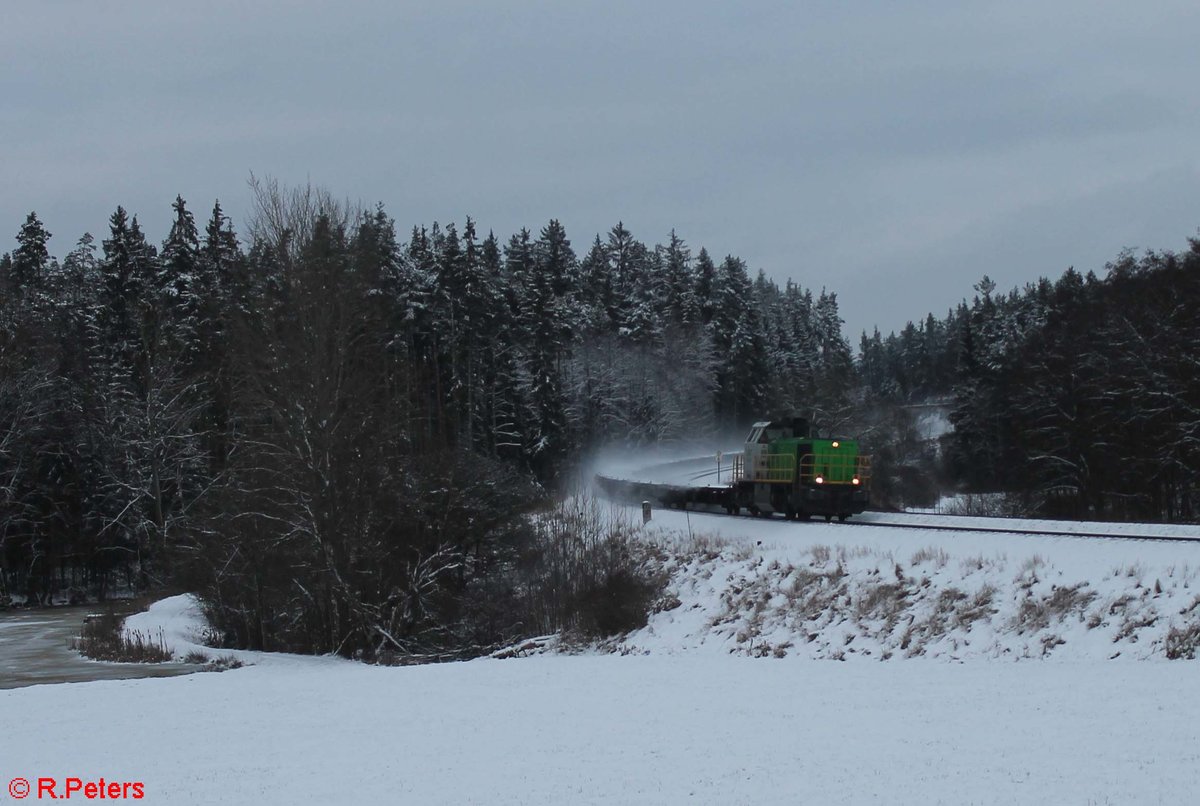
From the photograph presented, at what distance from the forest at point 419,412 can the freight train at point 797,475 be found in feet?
19.8

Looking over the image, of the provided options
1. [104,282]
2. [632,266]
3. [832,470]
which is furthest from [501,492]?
[632,266]

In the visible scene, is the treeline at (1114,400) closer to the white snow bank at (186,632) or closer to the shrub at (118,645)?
the white snow bank at (186,632)

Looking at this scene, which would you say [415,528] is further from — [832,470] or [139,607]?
[139,607]

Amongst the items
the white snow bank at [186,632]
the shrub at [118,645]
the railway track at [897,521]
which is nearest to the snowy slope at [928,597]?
the railway track at [897,521]

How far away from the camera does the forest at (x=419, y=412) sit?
31.3m

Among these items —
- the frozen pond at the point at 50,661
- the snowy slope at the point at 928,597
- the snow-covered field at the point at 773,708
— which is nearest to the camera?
the snow-covered field at the point at 773,708

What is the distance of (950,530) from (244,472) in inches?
780

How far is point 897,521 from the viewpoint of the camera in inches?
1236

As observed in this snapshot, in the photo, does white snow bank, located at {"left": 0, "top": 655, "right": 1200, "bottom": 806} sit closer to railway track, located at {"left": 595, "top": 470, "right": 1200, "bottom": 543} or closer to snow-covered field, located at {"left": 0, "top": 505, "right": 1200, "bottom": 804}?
snow-covered field, located at {"left": 0, "top": 505, "right": 1200, "bottom": 804}

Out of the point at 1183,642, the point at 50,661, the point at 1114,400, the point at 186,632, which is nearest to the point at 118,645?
the point at 50,661

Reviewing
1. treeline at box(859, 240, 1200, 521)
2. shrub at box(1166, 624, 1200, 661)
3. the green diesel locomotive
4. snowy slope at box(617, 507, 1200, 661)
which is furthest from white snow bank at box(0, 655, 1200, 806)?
treeline at box(859, 240, 1200, 521)

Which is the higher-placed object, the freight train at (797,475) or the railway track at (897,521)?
the freight train at (797,475)

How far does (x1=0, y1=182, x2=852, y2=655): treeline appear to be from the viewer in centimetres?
3117

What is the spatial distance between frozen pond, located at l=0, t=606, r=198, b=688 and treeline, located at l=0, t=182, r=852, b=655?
436cm
